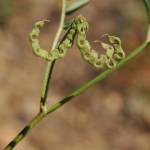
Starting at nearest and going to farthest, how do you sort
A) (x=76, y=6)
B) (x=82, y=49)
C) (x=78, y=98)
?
1. (x=82, y=49)
2. (x=76, y=6)
3. (x=78, y=98)

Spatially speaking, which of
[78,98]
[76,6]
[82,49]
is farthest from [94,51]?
[78,98]

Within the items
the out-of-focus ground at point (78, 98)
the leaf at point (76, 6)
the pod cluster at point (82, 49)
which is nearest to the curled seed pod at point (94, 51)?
the pod cluster at point (82, 49)

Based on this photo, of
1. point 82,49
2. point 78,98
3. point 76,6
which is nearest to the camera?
point 82,49

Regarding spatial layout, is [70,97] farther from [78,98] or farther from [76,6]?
[78,98]

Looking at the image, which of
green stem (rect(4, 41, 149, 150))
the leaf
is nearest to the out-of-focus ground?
the leaf

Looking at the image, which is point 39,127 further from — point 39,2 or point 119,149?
point 39,2

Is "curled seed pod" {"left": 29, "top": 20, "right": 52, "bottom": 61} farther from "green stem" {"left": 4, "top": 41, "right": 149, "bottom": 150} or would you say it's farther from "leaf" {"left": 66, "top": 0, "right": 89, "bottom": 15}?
"leaf" {"left": 66, "top": 0, "right": 89, "bottom": 15}

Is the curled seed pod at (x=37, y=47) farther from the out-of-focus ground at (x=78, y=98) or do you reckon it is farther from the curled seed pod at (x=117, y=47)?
the out-of-focus ground at (x=78, y=98)

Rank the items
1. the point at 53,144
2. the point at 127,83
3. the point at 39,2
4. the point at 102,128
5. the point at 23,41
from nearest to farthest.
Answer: the point at 53,144, the point at 102,128, the point at 127,83, the point at 23,41, the point at 39,2

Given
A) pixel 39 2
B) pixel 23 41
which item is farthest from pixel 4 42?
pixel 39 2
